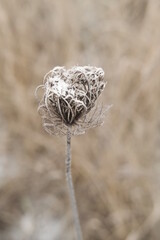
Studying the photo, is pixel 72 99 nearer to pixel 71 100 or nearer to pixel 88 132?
pixel 71 100

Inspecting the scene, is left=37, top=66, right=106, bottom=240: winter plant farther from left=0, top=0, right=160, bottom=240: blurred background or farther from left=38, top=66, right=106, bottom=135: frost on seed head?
left=0, top=0, right=160, bottom=240: blurred background

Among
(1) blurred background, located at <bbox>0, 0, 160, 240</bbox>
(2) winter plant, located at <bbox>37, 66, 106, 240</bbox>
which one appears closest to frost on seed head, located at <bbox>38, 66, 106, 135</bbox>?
(2) winter plant, located at <bbox>37, 66, 106, 240</bbox>

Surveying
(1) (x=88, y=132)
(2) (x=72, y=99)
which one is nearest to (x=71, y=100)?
(2) (x=72, y=99)

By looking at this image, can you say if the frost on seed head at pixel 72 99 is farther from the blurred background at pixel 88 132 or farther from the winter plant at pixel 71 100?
the blurred background at pixel 88 132

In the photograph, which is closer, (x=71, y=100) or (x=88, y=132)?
(x=71, y=100)

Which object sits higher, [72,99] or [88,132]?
[88,132]

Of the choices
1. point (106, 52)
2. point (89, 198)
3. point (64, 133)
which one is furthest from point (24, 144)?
point (64, 133)

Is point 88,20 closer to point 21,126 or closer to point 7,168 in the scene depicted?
point 21,126
